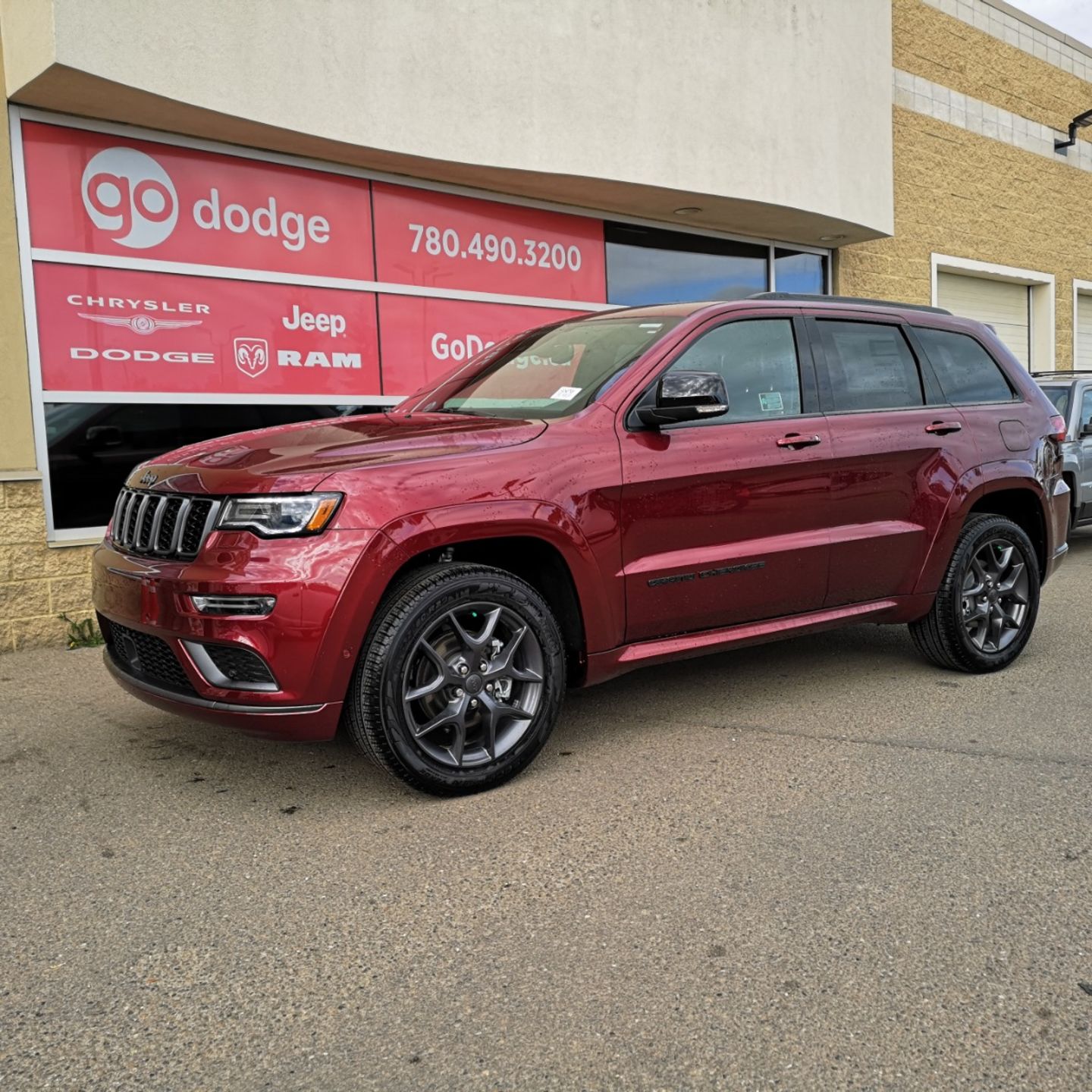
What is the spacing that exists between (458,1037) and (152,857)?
4.73 feet

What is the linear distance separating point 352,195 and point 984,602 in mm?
5614

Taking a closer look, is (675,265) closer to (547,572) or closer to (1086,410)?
(1086,410)

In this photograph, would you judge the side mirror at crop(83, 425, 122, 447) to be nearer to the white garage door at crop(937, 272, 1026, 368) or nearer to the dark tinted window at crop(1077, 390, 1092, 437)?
the dark tinted window at crop(1077, 390, 1092, 437)

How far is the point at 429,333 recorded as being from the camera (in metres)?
8.85

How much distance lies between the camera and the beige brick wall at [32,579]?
6.52 metres

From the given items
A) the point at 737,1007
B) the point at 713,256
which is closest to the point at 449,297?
the point at 713,256

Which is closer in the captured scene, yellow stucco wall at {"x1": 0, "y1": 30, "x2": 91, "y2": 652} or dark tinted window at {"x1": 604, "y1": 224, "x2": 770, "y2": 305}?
yellow stucco wall at {"x1": 0, "y1": 30, "x2": 91, "y2": 652}

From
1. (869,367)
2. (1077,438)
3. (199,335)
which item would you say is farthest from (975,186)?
(199,335)

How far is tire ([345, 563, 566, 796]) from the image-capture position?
3551 millimetres

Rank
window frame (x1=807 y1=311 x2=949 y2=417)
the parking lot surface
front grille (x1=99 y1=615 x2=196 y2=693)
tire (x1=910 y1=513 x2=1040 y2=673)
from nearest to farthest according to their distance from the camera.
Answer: the parking lot surface < front grille (x1=99 y1=615 x2=196 y2=693) < window frame (x1=807 y1=311 x2=949 y2=417) < tire (x1=910 y1=513 x2=1040 y2=673)

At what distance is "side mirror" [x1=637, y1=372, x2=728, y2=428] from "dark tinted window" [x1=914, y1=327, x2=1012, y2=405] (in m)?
1.80

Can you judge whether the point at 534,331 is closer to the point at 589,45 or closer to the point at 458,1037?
the point at 458,1037

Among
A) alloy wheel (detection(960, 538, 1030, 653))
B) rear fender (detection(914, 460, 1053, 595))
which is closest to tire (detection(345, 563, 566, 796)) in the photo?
rear fender (detection(914, 460, 1053, 595))

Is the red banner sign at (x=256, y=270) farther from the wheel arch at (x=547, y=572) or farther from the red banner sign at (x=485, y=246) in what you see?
the wheel arch at (x=547, y=572)
